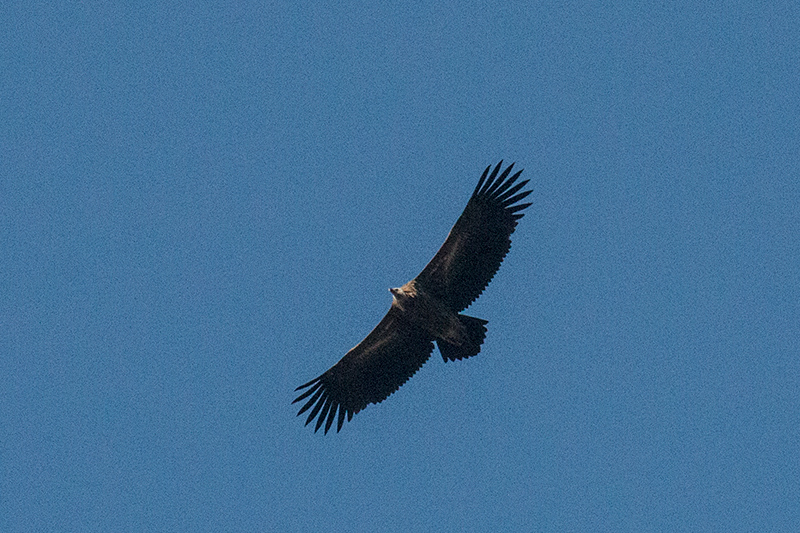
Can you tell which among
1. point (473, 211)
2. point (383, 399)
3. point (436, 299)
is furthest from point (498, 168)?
point (383, 399)

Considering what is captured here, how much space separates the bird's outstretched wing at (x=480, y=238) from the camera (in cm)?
2867

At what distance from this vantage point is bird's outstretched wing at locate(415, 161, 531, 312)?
28672mm

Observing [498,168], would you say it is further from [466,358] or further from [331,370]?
[331,370]

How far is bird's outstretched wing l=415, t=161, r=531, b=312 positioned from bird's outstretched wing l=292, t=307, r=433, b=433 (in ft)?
Result: 5.70

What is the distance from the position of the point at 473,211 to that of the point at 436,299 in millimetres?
2357

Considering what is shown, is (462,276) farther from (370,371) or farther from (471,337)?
(370,371)

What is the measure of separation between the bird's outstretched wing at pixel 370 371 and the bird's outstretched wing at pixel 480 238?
5.70 ft

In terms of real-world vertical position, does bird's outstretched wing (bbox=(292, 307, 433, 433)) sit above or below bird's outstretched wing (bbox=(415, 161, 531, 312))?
below

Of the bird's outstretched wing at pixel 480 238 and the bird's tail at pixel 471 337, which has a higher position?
the bird's outstretched wing at pixel 480 238

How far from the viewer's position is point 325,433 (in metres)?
30.3

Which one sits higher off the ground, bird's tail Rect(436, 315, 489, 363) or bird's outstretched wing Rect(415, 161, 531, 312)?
bird's outstretched wing Rect(415, 161, 531, 312)

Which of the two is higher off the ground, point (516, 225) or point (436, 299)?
point (516, 225)

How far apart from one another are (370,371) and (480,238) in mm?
4580

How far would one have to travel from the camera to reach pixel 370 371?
3011 centimetres
